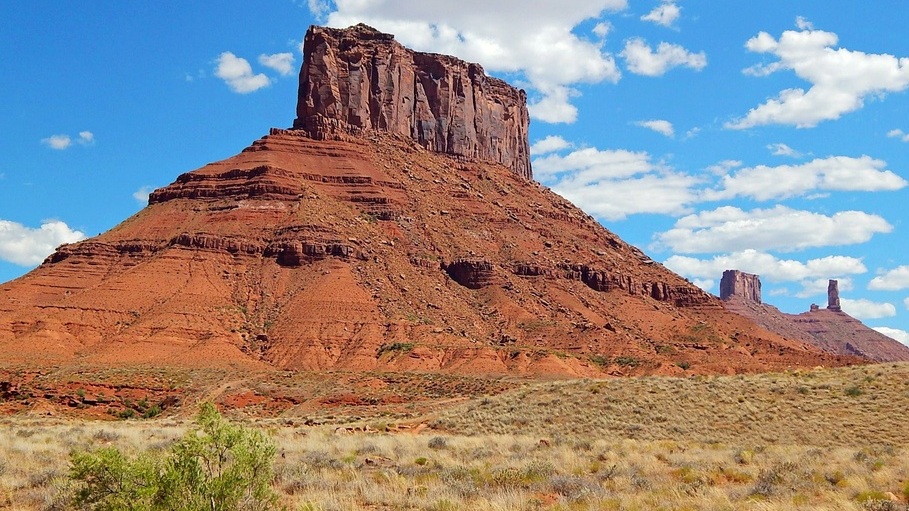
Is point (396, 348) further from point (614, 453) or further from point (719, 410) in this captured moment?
point (614, 453)

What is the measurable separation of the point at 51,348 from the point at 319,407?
107 ft

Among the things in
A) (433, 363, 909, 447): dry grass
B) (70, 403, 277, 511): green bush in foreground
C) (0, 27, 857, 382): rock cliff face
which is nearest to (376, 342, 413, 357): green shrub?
(0, 27, 857, 382): rock cliff face

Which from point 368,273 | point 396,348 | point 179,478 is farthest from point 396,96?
point 179,478

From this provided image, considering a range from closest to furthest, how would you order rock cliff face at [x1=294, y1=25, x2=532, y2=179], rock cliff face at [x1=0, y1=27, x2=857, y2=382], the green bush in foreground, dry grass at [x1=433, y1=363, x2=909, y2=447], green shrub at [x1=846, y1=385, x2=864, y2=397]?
the green bush in foreground → dry grass at [x1=433, y1=363, x2=909, y2=447] → green shrub at [x1=846, y1=385, x2=864, y2=397] → rock cliff face at [x1=0, y1=27, x2=857, y2=382] → rock cliff face at [x1=294, y1=25, x2=532, y2=179]

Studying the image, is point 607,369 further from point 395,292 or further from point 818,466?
point 818,466

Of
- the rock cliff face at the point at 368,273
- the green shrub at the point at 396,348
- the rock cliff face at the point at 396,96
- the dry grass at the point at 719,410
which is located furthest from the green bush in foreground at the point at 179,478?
the rock cliff face at the point at 396,96

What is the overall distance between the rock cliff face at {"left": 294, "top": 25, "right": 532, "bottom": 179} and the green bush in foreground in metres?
99.7

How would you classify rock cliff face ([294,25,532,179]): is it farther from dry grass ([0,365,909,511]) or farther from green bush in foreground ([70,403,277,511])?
green bush in foreground ([70,403,277,511])

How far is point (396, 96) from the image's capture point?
→ 387 feet

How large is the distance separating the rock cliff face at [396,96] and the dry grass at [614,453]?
3241 inches

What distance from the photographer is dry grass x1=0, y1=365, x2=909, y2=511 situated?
12.9m

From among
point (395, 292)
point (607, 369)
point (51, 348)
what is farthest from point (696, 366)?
point (51, 348)

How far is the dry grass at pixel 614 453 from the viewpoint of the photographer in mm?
12930

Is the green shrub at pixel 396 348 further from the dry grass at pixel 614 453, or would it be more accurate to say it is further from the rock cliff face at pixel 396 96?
the rock cliff face at pixel 396 96
